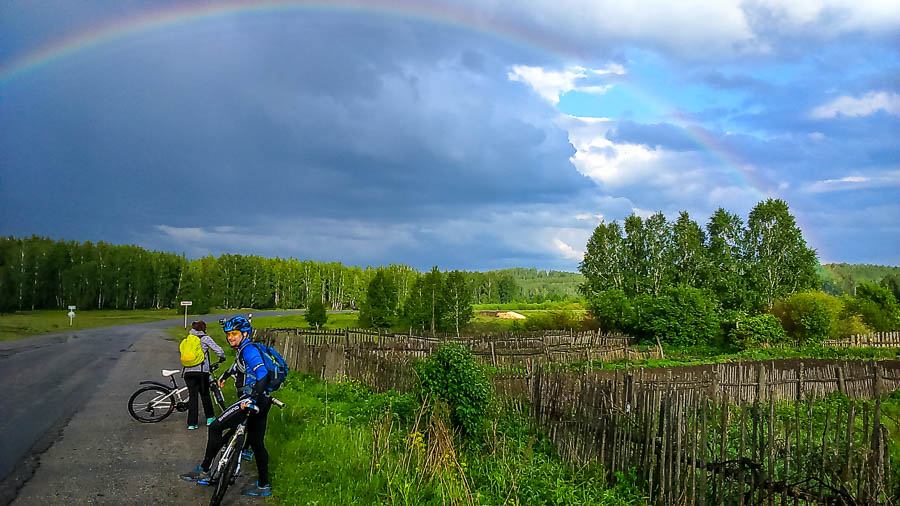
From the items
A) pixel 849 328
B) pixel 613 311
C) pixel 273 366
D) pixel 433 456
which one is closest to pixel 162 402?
pixel 273 366

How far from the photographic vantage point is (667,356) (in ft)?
104

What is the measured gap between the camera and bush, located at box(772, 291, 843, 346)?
37.5 meters

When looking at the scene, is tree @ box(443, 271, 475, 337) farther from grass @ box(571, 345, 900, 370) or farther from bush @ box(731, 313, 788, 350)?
bush @ box(731, 313, 788, 350)

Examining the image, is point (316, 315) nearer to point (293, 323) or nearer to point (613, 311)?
point (293, 323)

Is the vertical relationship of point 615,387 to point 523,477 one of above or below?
above

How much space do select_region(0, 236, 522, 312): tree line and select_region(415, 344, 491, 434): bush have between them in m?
50.4

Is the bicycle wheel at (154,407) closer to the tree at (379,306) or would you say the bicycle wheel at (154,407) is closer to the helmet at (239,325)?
the helmet at (239,325)

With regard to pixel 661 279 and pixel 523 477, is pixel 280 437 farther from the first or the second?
pixel 661 279

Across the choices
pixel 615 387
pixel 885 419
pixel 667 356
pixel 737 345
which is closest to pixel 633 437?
pixel 615 387

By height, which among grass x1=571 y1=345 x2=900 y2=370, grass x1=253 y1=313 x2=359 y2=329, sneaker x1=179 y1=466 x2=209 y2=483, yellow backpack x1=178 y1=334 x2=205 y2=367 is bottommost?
grass x1=253 y1=313 x2=359 y2=329

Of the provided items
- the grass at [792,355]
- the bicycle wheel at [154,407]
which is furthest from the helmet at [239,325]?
the grass at [792,355]

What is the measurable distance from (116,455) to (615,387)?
24.0 feet

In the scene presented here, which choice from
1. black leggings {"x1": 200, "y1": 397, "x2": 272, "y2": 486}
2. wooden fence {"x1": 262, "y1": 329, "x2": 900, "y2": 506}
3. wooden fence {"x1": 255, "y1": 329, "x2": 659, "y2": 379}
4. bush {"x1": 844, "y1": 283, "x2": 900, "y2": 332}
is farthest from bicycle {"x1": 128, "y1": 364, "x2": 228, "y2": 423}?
bush {"x1": 844, "y1": 283, "x2": 900, "y2": 332}

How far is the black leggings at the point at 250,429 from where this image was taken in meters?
6.96
